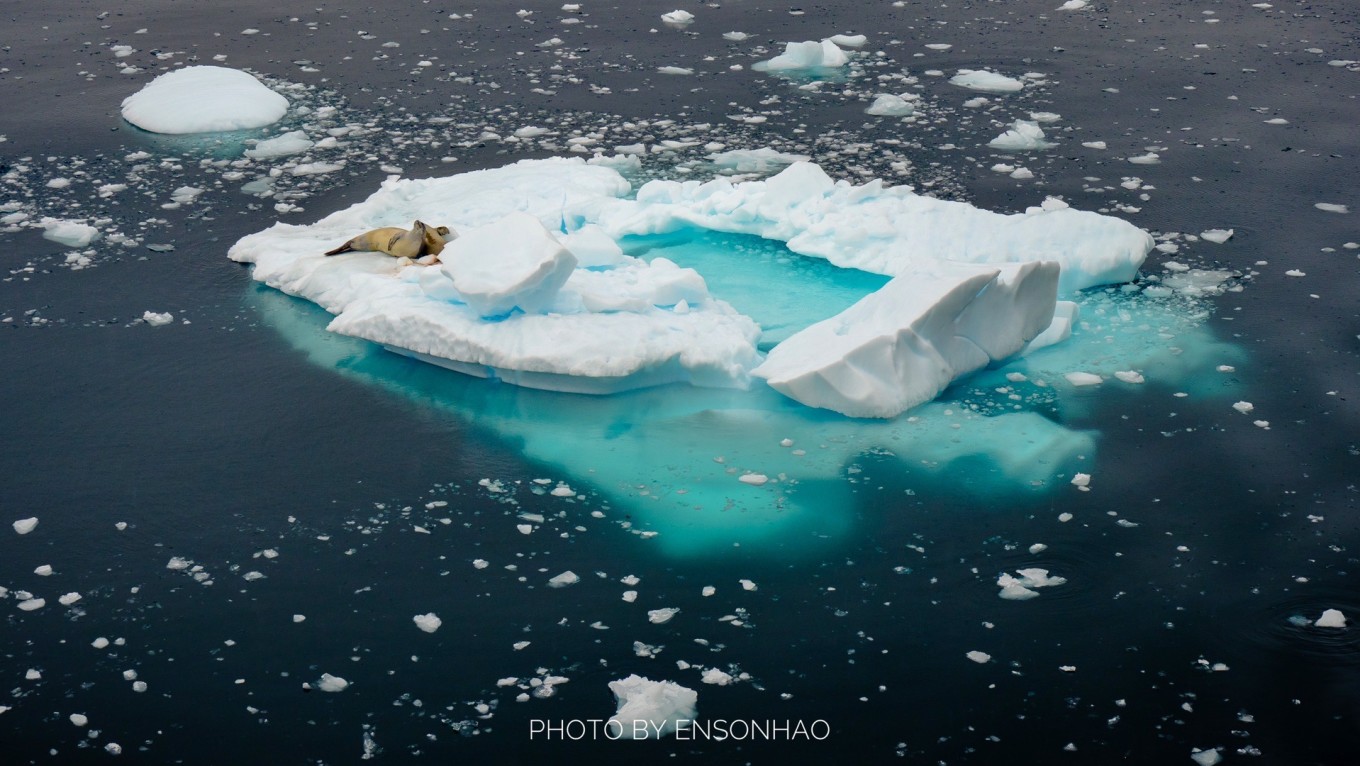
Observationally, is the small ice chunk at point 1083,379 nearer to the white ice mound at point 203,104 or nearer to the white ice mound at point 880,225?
the white ice mound at point 880,225

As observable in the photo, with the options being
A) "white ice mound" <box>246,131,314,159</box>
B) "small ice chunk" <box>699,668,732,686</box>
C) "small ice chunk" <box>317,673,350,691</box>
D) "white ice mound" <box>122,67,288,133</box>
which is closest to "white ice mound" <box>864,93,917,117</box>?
"white ice mound" <box>246,131,314,159</box>

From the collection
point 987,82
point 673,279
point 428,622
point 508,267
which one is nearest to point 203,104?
point 508,267

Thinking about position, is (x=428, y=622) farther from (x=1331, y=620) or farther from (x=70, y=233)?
(x=70, y=233)

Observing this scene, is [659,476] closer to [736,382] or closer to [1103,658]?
[736,382]

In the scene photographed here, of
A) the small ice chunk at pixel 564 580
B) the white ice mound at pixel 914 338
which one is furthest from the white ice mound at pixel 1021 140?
the small ice chunk at pixel 564 580

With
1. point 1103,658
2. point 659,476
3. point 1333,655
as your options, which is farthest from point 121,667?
point 1333,655
